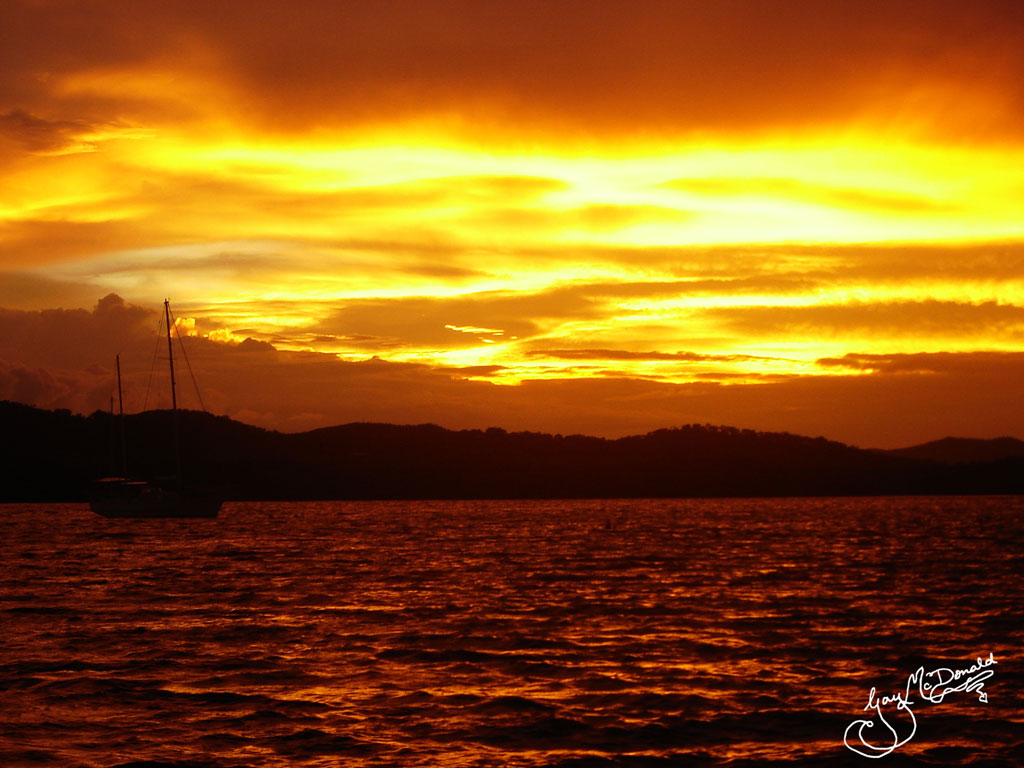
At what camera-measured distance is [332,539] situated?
119750mm

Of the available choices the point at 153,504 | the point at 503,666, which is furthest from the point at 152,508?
the point at 503,666

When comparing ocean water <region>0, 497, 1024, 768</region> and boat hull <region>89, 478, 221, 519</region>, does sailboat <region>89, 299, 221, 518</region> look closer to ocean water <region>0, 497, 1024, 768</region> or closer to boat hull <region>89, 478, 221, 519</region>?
boat hull <region>89, 478, 221, 519</region>

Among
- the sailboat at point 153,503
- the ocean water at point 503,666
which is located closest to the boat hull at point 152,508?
the sailboat at point 153,503

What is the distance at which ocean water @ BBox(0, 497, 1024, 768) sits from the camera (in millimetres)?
22188

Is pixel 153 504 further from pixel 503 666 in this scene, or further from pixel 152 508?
pixel 503 666

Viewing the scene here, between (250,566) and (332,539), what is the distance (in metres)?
43.3

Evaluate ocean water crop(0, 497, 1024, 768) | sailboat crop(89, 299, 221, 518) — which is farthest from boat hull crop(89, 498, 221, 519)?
ocean water crop(0, 497, 1024, 768)

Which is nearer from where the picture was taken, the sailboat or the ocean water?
the ocean water

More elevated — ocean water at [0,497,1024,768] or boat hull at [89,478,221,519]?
boat hull at [89,478,221,519]

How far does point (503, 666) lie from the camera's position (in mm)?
31078

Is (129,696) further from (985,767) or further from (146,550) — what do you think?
(146,550)

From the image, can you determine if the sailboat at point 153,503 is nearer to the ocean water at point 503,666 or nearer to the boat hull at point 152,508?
the boat hull at point 152,508

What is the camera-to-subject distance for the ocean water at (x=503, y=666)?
2219 cm

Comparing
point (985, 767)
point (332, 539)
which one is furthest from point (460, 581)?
point (332, 539)
